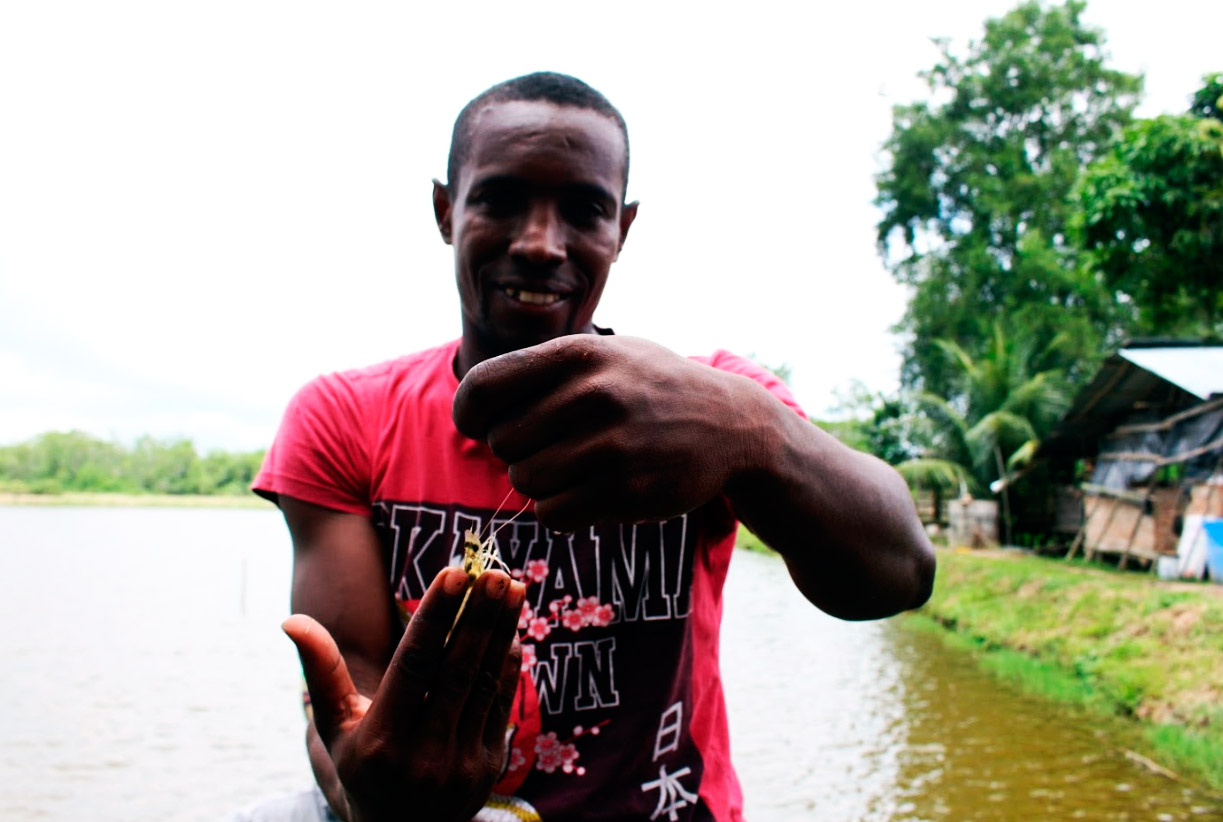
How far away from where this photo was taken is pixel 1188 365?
14828mm

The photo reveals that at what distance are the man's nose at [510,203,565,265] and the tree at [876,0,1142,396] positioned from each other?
2509 cm

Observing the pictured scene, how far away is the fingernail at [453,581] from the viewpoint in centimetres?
141

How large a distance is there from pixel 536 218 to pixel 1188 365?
15649 mm

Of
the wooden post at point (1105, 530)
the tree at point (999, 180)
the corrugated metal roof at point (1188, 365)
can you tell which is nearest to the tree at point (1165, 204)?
the corrugated metal roof at point (1188, 365)

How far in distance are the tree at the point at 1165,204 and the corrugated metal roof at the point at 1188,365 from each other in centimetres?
103

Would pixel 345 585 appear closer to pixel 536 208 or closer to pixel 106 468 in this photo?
pixel 536 208

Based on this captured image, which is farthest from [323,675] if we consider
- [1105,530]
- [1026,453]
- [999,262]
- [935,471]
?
[999,262]

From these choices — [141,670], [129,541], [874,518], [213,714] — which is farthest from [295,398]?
[129,541]

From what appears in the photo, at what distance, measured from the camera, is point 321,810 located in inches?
86.4

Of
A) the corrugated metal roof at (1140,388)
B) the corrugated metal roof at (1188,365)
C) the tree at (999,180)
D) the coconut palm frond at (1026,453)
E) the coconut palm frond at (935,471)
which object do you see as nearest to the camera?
the corrugated metal roof at (1188,365)

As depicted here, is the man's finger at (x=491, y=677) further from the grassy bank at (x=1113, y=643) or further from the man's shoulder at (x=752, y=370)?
the grassy bank at (x=1113, y=643)

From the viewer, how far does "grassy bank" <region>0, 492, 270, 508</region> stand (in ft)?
346

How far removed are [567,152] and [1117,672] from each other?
1021 centimetres

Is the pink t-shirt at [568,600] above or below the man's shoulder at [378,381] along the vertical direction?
below
